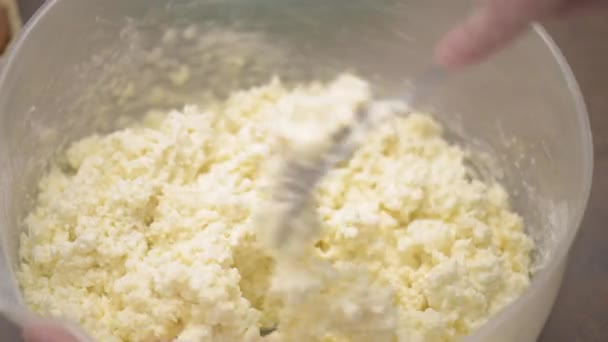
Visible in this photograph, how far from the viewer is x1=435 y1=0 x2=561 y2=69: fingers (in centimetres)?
61

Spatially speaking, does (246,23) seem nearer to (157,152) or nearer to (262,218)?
(157,152)

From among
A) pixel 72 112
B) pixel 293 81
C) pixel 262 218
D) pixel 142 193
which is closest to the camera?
pixel 262 218

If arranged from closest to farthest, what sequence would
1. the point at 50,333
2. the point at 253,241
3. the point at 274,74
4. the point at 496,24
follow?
the point at 496,24 < the point at 50,333 < the point at 253,241 < the point at 274,74

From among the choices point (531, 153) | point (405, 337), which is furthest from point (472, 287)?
point (531, 153)

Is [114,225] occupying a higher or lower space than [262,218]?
lower

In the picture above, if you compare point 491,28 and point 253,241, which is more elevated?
point 491,28

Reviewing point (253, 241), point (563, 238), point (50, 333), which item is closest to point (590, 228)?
point (563, 238)

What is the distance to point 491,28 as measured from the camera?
618 millimetres

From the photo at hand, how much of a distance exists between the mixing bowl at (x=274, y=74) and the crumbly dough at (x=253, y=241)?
50 mm

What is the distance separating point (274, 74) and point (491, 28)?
67cm

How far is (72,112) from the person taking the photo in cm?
113

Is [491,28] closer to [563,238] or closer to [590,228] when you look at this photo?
[563,238]

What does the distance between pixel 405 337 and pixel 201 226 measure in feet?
1.03

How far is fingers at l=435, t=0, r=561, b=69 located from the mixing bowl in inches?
11.4
